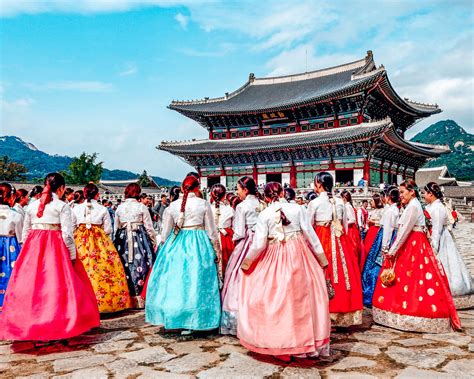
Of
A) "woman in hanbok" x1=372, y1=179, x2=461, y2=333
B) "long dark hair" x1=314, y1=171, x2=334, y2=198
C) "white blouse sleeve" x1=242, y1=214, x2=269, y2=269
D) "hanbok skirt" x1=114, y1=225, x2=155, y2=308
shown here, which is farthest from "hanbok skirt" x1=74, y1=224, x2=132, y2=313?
"woman in hanbok" x1=372, y1=179, x2=461, y2=333

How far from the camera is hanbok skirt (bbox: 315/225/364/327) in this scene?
5496 mm

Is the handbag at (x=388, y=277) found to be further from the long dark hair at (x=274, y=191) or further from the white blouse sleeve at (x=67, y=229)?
the white blouse sleeve at (x=67, y=229)

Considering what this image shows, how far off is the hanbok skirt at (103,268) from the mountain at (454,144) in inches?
2795

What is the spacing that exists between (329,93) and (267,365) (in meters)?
25.8

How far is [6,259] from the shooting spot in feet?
19.9

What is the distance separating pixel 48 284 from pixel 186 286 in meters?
1.51

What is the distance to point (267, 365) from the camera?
→ 422 cm

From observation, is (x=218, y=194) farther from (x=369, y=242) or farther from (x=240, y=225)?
(x=369, y=242)

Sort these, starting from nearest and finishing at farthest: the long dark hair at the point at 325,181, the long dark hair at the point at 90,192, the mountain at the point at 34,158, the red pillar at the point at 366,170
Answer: the long dark hair at the point at 325,181, the long dark hair at the point at 90,192, the red pillar at the point at 366,170, the mountain at the point at 34,158

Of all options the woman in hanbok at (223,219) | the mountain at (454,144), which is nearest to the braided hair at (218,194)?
the woman in hanbok at (223,219)

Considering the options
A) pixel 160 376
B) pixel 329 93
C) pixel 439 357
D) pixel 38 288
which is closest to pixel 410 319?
pixel 439 357

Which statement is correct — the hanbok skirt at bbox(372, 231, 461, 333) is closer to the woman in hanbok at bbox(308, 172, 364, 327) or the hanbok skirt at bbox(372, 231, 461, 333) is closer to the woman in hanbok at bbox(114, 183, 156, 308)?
the woman in hanbok at bbox(308, 172, 364, 327)

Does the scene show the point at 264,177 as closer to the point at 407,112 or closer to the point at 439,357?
the point at 407,112

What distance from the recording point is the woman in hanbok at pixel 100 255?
6.37 meters
